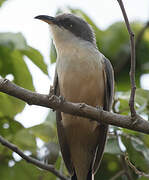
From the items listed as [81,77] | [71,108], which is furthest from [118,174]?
[71,108]

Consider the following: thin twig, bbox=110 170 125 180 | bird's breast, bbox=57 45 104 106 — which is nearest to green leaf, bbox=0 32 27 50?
bird's breast, bbox=57 45 104 106

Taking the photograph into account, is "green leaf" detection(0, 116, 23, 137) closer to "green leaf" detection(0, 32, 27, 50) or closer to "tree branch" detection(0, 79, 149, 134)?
"green leaf" detection(0, 32, 27, 50)

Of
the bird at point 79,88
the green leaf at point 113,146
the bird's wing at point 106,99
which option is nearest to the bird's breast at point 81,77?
the bird at point 79,88

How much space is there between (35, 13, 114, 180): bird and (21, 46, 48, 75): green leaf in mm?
447

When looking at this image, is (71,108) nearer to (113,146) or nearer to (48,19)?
(113,146)

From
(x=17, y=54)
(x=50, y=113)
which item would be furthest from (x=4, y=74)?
(x=50, y=113)

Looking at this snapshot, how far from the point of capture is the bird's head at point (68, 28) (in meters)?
5.34

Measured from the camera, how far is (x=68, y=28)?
18.2ft

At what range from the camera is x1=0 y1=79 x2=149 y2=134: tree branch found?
3.55 metres

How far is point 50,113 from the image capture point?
5.30 meters

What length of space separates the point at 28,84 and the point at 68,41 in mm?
977

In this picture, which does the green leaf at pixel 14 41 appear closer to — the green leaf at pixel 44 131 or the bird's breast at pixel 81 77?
the bird's breast at pixel 81 77

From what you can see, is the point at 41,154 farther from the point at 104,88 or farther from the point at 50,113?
the point at 104,88

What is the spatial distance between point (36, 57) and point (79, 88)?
2.21 feet
